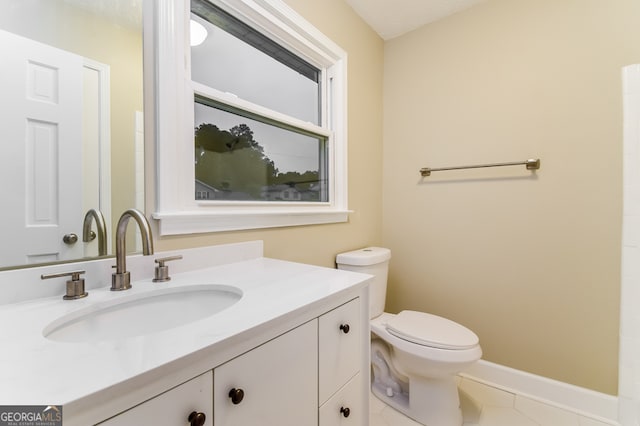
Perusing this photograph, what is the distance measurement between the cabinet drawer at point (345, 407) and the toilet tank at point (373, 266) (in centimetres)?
66

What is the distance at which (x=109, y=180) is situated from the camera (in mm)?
822

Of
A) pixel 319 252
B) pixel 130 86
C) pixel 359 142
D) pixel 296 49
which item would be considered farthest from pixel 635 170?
pixel 130 86

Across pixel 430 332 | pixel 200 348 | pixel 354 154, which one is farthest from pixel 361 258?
pixel 200 348

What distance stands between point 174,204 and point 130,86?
0.38m

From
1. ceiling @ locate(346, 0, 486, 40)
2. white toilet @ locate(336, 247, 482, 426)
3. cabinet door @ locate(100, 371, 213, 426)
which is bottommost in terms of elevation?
white toilet @ locate(336, 247, 482, 426)

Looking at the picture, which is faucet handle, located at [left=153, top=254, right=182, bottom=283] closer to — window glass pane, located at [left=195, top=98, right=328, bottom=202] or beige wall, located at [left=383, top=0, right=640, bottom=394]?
window glass pane, located at [left=195, top=98, right=328, bottom=202]

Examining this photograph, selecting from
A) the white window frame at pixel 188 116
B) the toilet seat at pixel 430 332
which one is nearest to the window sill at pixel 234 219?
the white window frame at pixel 188 116

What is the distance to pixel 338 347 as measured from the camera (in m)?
0.83

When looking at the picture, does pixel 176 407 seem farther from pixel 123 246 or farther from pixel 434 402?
pixel 434 402

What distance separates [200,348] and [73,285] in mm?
480

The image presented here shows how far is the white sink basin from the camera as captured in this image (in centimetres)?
62

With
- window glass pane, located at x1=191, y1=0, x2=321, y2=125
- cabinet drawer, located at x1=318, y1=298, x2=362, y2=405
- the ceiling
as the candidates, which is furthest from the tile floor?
the ceiling

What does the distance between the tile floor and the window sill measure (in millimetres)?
1047

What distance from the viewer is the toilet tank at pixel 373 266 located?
157 centimetres
